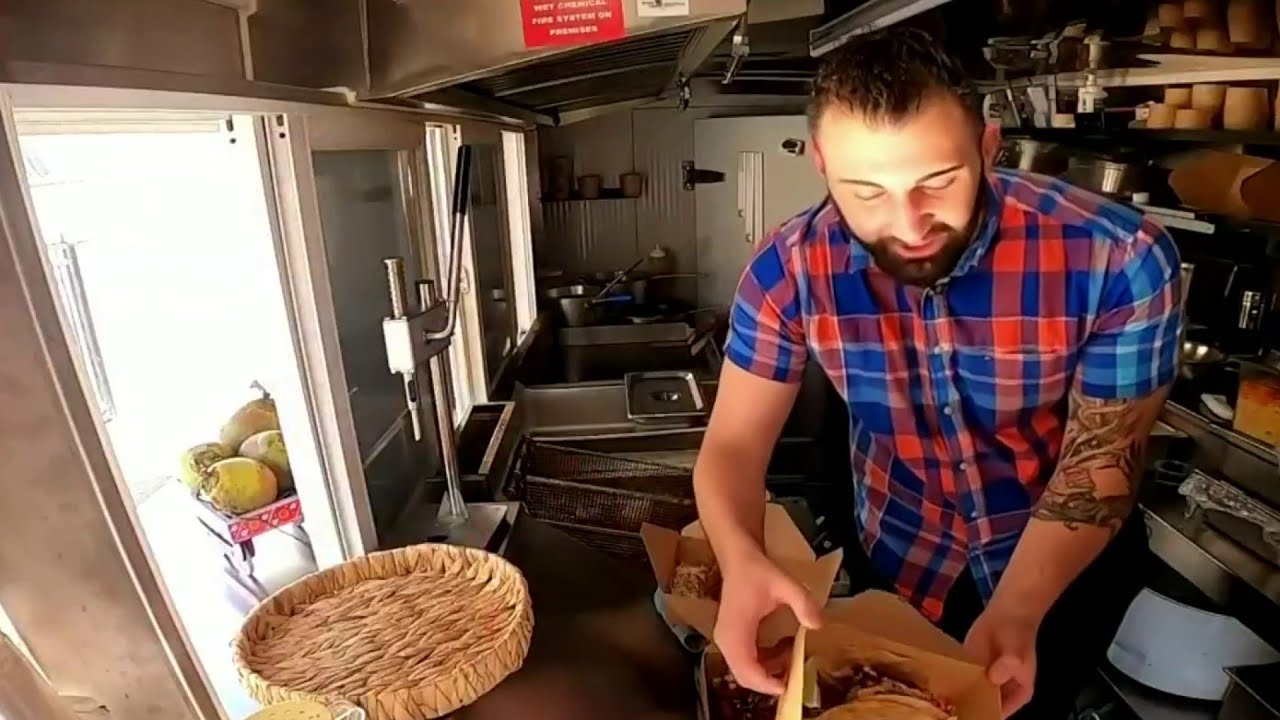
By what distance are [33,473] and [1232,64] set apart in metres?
2.39

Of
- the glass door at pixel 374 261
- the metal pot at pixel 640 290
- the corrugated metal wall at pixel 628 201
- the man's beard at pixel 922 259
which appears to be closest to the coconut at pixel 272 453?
the glass door at pixel 374 261

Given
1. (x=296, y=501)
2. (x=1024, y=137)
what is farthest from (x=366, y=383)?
(x=1024, y=137)

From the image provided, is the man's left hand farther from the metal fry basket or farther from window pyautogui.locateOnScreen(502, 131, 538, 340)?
window pyautogui.locateOnScreen(502, 131, 538, 340)

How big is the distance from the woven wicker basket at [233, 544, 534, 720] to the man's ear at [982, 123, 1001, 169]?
750mm

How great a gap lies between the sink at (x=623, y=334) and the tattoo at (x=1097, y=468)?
2.58 meters

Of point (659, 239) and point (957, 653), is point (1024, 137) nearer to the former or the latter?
point (659, 239)

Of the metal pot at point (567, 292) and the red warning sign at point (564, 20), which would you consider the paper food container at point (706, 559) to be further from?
the metal pot at point (567, 292)

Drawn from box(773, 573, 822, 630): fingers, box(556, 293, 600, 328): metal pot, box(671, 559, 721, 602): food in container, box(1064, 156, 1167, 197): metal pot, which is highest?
box(1064, 156, 1167, 197): metal pot

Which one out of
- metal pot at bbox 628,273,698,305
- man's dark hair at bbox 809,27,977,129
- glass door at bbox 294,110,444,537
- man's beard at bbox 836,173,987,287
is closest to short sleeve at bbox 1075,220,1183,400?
man's beard at bbox 836,173,987,287

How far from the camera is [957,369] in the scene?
4.08 ft

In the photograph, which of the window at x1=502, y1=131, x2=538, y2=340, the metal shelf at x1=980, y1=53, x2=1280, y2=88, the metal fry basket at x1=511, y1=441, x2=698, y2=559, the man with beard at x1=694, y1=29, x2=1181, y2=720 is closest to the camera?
the man with beard at x1=694, y1=29, x2=1181, y2=720

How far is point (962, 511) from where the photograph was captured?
4.30ft

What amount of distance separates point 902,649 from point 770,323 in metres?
0.47

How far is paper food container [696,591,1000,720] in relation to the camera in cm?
97
